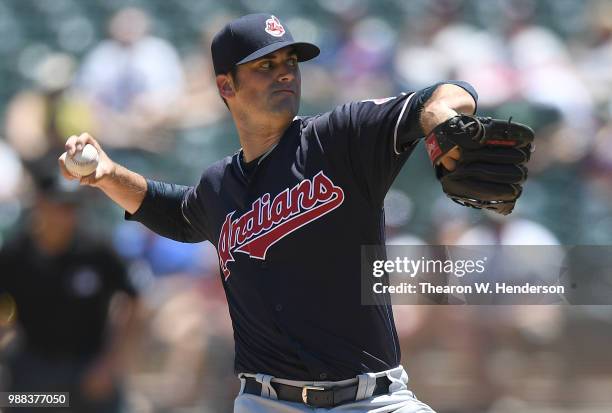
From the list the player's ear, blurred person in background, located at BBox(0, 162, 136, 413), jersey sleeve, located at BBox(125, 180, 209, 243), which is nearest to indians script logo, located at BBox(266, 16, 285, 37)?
the player's ear

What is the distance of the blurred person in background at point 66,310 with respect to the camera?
15.4ft

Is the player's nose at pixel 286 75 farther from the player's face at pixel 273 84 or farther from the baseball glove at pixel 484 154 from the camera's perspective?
the baseball glove at pixel 484 154

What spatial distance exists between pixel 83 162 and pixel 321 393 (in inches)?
43.2

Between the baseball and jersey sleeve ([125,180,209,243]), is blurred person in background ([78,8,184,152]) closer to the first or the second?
jersey sleeve ([125,180,209,243])

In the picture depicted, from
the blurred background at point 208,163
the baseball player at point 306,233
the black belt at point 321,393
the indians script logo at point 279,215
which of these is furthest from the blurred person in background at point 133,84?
the black belt at point 321,393

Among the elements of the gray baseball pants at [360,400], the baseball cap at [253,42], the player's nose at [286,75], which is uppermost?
the baseball cap at [253,42]

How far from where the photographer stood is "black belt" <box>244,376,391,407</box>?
99.6 inches

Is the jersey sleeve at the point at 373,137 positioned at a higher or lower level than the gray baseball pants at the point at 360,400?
higher

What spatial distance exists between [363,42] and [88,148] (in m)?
2.76

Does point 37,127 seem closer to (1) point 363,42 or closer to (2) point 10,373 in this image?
(2) point 10,373

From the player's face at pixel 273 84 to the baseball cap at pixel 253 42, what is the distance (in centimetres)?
3

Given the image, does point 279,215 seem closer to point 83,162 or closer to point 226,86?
point 226,86

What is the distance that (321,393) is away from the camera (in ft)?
8.32

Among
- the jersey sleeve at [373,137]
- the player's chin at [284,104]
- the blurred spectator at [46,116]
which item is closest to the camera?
the jersey sleeve at [373,137]
